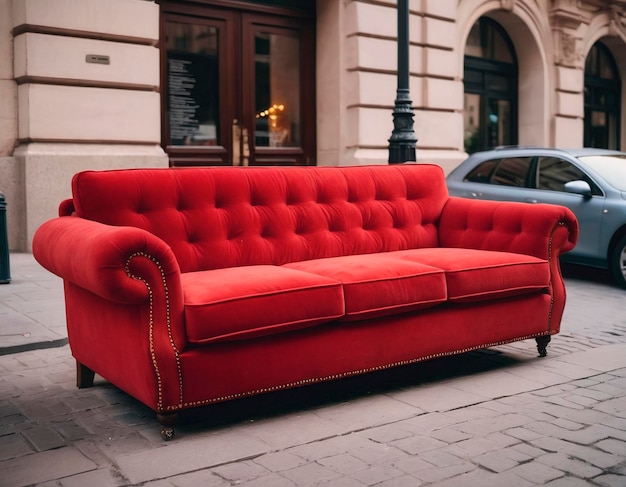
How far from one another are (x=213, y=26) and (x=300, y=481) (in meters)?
10.0

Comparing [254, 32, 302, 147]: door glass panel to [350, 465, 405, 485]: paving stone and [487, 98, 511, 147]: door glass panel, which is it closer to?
[487, 98, 511, 147]: door glass panel

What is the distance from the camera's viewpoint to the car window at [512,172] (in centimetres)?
998

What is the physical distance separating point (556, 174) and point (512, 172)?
2.03 feet

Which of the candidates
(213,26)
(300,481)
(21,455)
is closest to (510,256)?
(300,481)

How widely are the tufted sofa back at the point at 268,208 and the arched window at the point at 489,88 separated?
11.1 m

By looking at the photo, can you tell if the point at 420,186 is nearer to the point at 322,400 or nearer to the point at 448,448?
the point at 322,400

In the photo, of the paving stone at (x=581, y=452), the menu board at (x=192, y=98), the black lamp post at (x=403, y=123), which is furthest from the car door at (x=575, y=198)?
the paving stone at (x=581, y=452)

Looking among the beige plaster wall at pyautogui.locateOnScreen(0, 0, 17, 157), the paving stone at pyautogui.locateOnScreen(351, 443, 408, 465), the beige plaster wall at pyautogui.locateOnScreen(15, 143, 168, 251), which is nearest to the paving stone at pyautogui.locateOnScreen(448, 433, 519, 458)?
the paving stone at pyautogui.locateOnScreen(351, 443, 408, 465)

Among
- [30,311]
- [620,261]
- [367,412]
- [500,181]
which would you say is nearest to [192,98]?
[500,181]

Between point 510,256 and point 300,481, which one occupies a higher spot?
point 510,256

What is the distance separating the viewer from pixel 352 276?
453cm

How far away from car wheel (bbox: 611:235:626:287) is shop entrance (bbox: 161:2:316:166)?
587 cm

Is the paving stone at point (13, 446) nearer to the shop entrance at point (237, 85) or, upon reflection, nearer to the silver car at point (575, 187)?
the silver car at point (575, 187)

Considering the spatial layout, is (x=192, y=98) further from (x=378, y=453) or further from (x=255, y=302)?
(x=378, y=453)
